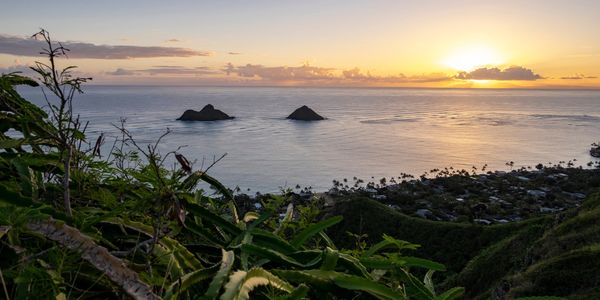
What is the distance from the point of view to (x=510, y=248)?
75.1ft

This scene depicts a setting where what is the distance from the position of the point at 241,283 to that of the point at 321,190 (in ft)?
217

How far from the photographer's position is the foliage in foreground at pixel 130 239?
4.50 ft

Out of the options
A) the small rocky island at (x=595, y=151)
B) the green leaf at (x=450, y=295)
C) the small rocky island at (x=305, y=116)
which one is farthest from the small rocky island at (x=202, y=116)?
the green leaf at (x=450, y=295)

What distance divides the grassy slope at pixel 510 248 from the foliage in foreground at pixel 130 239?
17.2 inches

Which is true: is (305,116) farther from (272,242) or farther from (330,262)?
(330,262)

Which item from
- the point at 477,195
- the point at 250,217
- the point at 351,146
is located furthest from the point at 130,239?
the point at 351,146

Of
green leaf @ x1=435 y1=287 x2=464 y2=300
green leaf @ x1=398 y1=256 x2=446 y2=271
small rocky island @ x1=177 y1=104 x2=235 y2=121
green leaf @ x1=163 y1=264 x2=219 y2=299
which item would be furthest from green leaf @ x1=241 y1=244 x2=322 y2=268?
small rocky island @ x1=177 y1=104 x2=235 y2=121

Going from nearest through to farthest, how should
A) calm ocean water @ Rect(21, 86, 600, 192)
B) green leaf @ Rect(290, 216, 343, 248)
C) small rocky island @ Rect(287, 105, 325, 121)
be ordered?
green leaf @ Rect(290, 216, 343, 248) → calm ocean water @ Rect(21, 86, 600, 192) → small rocky island @ Rect(287, 105, 325, 121)

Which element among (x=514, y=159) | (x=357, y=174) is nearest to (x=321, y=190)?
(x=357, y=174)

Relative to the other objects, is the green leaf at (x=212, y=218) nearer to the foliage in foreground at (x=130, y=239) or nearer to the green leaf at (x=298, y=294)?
the foliage in foreground at (x=130, y=239)

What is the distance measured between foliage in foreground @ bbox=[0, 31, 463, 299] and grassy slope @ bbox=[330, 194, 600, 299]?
1.44ft

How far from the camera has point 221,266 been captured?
1.59 metres

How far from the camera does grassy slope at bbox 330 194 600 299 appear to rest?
36.8 ft

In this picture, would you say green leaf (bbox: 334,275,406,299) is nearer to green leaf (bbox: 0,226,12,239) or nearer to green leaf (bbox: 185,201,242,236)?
green leaf (bbox: 185,201,242,236)
